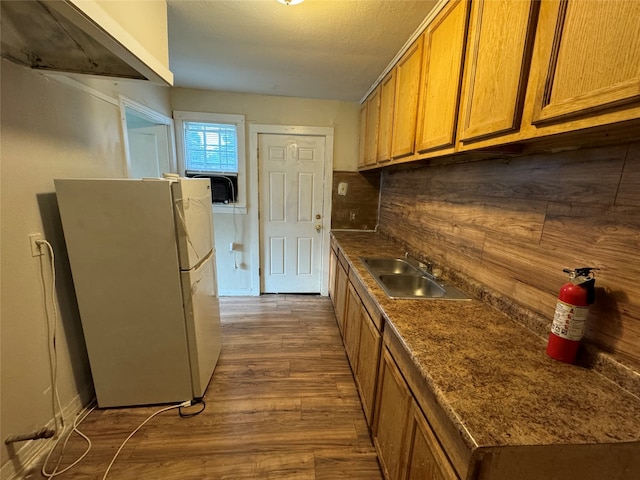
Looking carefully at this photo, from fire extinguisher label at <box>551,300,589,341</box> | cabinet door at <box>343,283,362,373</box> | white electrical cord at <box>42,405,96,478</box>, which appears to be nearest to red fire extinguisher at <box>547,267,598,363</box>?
fire extinguisher label at <box>551,300,589,341</box>

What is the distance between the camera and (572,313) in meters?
0.87

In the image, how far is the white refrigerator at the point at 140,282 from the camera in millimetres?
1508

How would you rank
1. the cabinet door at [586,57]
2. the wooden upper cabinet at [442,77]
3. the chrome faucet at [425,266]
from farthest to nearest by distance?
the chrome faucet at [425,266], the wooden upper cabinet at [442,77], the cabinet door at [586,57]

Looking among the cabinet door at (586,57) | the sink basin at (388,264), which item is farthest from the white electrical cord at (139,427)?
the cabinet door at (586,57)

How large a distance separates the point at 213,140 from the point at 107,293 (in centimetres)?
212

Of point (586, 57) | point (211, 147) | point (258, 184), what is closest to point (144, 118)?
point (211, 147)

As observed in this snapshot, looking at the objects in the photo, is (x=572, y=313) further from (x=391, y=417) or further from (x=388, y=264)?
(x=388, y=264)

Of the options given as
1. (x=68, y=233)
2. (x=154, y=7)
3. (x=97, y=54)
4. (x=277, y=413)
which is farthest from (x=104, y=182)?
(x=277, y=413)

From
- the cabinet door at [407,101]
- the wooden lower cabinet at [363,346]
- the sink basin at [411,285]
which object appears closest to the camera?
the wooden lower cabinet at [363,346]

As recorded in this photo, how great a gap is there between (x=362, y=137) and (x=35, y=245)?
2.80 m

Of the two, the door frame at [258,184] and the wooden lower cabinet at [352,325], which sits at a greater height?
the door frame at [258,184]

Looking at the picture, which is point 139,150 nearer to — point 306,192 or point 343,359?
point 306,192

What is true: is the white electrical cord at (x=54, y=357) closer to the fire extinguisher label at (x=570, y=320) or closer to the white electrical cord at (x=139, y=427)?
the white electrical cord at (x=139, y=427)

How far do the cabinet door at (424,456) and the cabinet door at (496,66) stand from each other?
1.04 m
